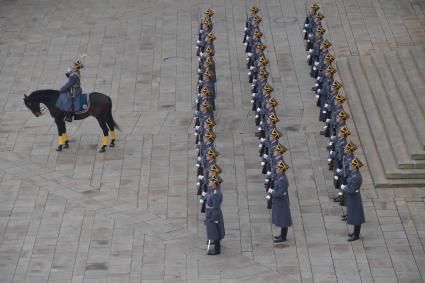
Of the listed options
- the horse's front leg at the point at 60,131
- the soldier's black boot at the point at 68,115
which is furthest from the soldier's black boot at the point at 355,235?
the horse's front leg at the point at 60,131

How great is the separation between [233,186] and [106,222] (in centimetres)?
374

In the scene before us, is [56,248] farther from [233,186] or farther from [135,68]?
[135,68]

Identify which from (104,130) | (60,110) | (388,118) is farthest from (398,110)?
(60,110)

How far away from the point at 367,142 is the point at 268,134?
3.39 m

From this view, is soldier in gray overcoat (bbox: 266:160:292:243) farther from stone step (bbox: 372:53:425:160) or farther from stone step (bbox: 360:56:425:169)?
stone step (bbox: 372:53:425:160)

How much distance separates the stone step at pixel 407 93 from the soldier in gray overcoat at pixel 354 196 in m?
4.22

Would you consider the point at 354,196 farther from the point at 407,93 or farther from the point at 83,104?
the point at 83,104

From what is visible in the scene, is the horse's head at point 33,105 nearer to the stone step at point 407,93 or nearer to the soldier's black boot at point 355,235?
the soldier's black boot at point 355,235

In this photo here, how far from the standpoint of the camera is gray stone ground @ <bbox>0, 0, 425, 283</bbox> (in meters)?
26.8

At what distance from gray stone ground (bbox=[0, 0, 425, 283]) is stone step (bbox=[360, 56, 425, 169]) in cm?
97

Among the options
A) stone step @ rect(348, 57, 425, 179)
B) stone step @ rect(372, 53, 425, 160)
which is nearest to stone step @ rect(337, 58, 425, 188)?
stone step @ rect(348, 57, 425, 179)

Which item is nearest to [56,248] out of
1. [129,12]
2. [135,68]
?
[135,68]

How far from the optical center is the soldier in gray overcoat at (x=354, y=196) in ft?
88.7

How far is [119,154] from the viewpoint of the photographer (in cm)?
3256
